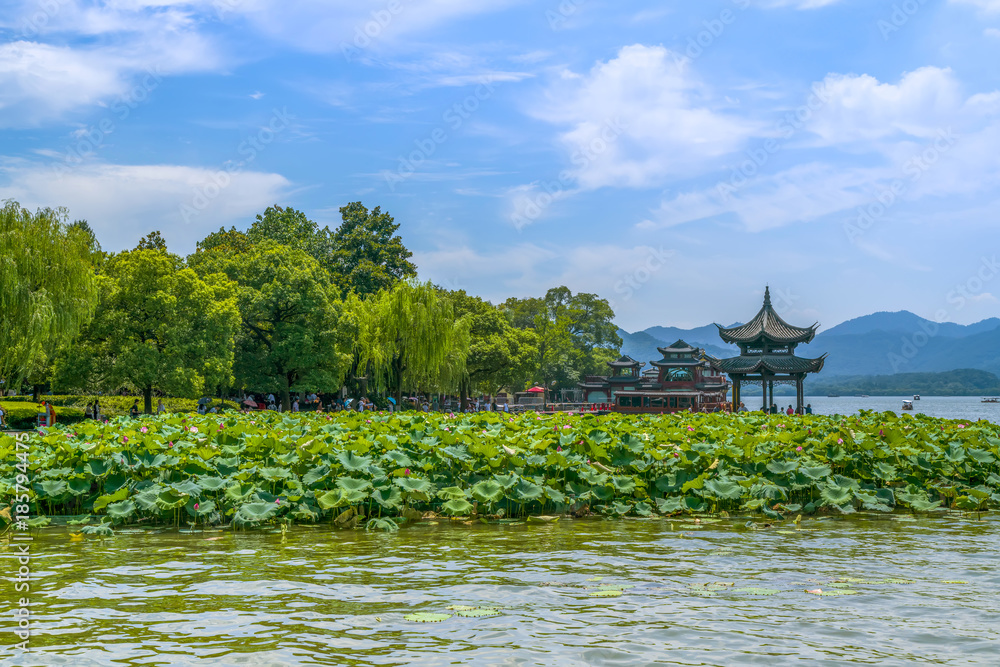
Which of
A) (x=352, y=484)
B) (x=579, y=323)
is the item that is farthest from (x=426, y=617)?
(x=579, y=323)

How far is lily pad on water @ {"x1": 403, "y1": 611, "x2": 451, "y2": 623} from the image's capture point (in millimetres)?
4555

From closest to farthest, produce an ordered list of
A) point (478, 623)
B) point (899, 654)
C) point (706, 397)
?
point (899, 654)
point (478, 623)
point (706, 397)

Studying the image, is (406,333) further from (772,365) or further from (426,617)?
(426,617)

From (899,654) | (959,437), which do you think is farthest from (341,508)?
(959,437)

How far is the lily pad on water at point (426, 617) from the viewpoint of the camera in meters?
4.55

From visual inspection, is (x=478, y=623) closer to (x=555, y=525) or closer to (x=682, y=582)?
(x=682, y=582)

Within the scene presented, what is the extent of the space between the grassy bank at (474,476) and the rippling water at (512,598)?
0.44 m

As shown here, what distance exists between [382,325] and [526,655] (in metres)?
32.3

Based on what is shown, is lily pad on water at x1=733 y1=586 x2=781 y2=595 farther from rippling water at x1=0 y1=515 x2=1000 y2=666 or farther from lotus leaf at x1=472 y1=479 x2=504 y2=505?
lotus leaf at x1=472 y1=479 x2=504 y2=505

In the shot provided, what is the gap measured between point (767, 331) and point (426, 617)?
40.3m

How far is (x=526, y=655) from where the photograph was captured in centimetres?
398

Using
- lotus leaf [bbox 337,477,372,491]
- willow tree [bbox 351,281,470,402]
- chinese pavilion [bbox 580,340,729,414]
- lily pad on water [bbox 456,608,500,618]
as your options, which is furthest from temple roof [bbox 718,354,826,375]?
lily pad on water [bbox 456,608,500,618]

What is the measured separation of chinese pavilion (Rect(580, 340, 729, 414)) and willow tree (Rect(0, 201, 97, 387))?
36047 mm

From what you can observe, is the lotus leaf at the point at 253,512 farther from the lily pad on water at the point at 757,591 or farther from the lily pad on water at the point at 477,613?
the lily pad on water at the point at 757,591
